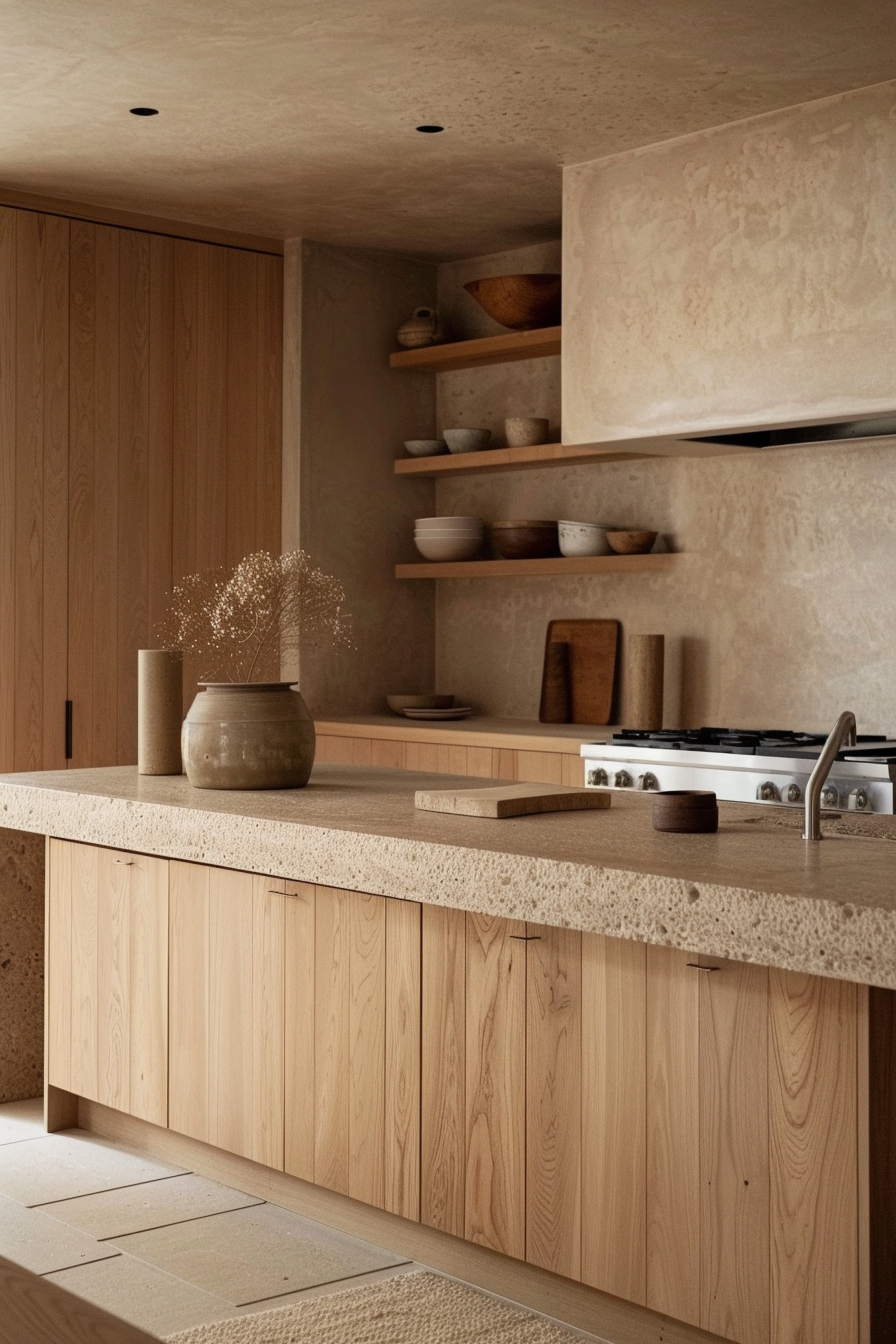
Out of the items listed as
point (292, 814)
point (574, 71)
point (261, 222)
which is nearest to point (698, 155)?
point (574, 71)

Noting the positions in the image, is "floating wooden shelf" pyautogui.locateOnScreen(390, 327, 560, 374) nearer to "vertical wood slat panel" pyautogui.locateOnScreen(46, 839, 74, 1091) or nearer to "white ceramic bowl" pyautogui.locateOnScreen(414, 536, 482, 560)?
"white ceramic bowl" pyautogui.locateOnScreen(414, 536, 482, 560)

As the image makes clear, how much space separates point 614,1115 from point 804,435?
2908 millimetres

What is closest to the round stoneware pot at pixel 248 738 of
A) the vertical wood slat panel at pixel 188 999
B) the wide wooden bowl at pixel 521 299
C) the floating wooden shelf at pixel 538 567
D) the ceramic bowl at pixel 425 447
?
the vertical wood slat panel at pixel 188 999

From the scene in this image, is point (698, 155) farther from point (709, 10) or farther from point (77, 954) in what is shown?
point (77, 954)

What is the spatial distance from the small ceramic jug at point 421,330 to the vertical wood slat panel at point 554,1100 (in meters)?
3.76

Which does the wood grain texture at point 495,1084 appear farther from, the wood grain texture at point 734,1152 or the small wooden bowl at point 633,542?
the small wooden bowl at point 633,542

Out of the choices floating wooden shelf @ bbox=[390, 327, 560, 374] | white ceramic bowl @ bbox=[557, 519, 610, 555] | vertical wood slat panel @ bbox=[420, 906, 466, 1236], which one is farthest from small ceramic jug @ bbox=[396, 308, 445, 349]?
vertical wood slat panel @ bbox=[420, 906, 466, 1236]

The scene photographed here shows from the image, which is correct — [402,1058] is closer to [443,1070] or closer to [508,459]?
[443,1070]

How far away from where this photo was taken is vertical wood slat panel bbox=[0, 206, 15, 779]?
16.8ft

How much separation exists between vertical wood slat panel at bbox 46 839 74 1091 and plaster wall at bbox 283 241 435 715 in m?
2.14

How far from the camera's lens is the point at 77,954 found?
3766mm

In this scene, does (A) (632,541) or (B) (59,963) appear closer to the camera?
(B) (59,963)

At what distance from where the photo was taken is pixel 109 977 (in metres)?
3.67

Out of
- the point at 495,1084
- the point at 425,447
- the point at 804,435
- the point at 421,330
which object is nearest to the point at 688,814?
the point at 495,1084
